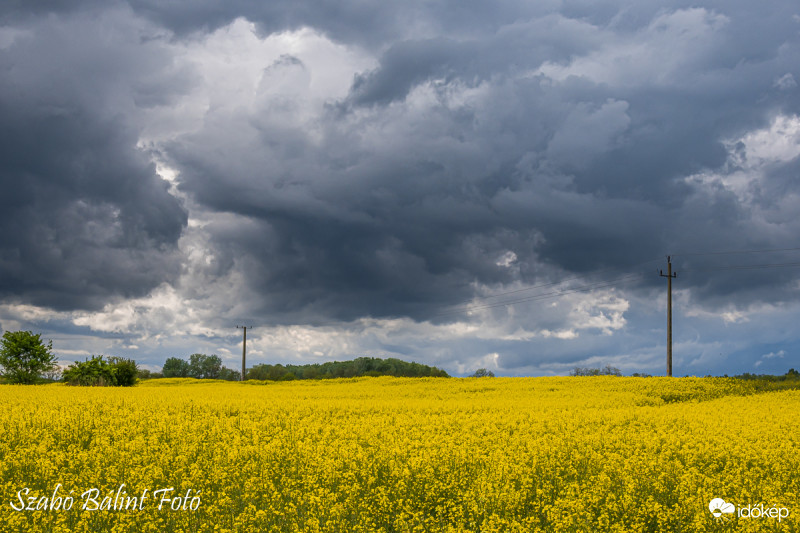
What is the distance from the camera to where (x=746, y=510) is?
32.4 ft

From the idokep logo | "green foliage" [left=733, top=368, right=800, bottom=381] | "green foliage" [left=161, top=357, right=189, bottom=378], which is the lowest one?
"green foliage" [left=161, top=357, right=189, bottom=378]

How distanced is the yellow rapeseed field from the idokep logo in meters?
0.05

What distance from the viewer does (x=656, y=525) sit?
9789 millimetres

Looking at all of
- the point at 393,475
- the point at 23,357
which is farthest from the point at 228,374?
the point at 393,475

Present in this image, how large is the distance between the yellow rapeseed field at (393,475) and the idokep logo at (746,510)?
50 mm

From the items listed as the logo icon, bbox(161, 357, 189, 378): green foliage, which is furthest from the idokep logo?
bbox(161, 357, 189, 378): green foliage

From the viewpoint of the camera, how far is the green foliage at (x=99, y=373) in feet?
196

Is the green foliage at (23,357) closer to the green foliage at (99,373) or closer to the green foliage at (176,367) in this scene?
the green foliage at (99,373)

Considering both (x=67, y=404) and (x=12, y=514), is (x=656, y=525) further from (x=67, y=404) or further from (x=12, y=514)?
(x=67, y=404)

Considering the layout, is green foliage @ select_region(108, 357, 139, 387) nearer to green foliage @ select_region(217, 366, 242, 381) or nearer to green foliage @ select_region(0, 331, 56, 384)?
green foliage @ select_region(0, 331, 56, 384)

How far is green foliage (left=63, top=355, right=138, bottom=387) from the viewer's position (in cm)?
5984

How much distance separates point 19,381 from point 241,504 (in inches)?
2700

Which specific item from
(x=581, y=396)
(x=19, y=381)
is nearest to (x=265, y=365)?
(x=19, y=381)

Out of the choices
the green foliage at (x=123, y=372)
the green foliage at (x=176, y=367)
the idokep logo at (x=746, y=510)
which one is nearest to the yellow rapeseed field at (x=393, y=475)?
the idokep logo at (x=746, y=510)
